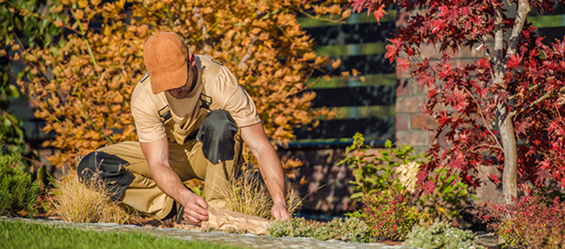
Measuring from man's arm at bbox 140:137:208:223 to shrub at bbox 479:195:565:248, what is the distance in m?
1.87

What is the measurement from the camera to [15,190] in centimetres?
461

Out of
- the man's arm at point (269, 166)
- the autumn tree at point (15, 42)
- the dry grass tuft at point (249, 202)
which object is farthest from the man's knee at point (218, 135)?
the autumn tree at point (15, 42)

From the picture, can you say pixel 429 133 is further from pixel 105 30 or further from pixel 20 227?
pixel 20 227

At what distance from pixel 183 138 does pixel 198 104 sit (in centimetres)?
40

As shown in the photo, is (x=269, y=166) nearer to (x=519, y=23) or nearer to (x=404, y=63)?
(x=404, y=63)

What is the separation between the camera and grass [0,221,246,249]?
9.05 ft

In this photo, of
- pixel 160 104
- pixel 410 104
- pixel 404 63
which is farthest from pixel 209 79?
pixel 410 104

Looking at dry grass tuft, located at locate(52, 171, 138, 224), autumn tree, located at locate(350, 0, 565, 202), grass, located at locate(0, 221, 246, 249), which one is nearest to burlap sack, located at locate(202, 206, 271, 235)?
grass, located at locate(0, 221, 246, 249)

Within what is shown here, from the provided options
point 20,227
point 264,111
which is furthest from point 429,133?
point 20,227

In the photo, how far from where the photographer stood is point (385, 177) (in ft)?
16.7

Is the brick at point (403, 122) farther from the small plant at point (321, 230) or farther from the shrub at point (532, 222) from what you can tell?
the small plant at point (321, 230)

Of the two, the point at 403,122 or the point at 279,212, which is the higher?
the point at 403,122

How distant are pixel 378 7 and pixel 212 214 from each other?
5.92ft

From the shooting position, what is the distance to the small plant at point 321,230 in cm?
344
